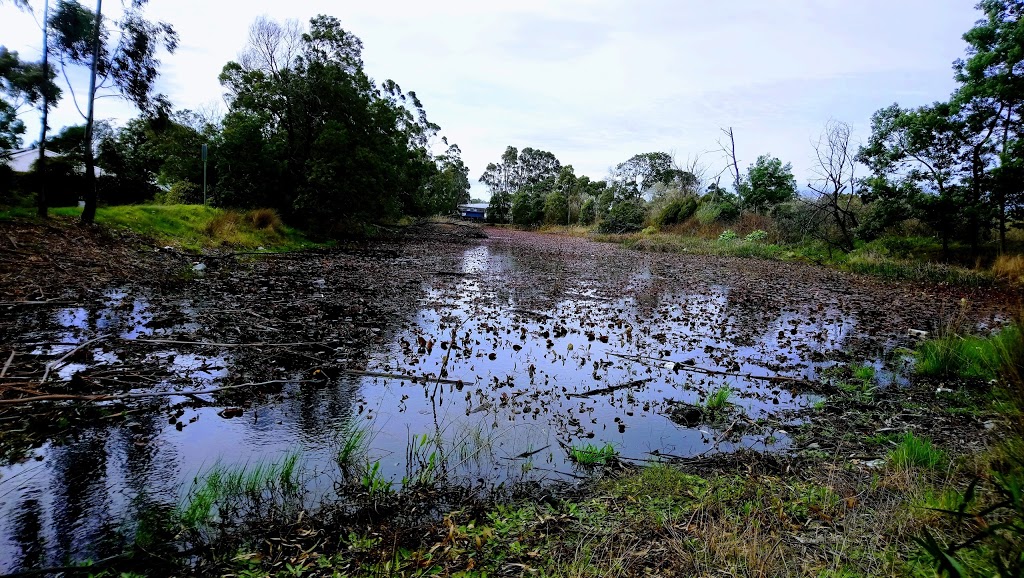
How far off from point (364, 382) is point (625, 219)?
141 ft

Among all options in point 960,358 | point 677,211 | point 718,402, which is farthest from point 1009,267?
point 677,211

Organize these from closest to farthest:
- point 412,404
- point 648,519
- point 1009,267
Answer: point 648,519 < point 412,404 < point 1009,267

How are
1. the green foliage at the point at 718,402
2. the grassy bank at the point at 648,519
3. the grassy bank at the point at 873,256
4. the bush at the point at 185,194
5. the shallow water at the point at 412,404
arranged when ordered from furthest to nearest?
the bush at the point at 185,194
the grassy bank at the point at 873,256
the green foliage at the point at 718,402
the shallow water at the point at 412,404
the grassy bank at the point at 648,519

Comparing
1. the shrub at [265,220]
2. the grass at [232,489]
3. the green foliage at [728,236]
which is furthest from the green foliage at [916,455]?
the green foliage at [728,236]

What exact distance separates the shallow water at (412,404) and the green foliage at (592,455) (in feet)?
0.38

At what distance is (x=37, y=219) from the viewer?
11.7m

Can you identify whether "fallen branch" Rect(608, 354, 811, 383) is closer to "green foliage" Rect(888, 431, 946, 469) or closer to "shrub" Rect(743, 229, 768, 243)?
"green foliage" Rect(888, 431, 946, 469)

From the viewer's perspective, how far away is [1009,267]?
16125mm

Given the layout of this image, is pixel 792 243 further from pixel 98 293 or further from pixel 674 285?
pixel 98 293

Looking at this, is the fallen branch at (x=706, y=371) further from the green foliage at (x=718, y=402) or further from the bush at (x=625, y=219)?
the bush at (x=625, y=219)

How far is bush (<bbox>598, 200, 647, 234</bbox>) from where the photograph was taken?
147 feet

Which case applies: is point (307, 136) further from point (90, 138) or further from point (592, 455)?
point (592, 455)

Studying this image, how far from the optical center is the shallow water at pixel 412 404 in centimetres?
340

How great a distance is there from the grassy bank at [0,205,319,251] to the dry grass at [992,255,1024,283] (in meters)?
27.3
